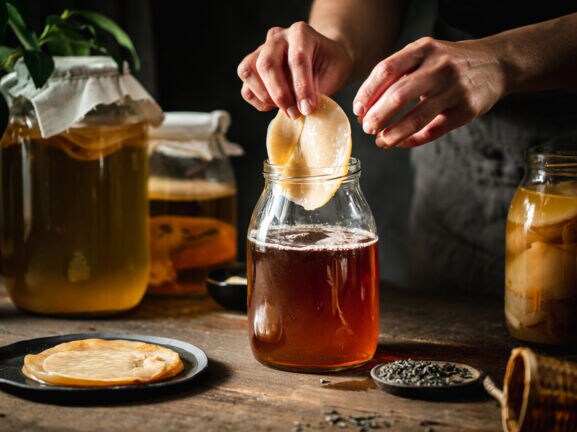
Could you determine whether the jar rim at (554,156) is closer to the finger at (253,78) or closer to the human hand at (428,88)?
the human hand at (428,88)

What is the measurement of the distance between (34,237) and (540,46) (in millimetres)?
879

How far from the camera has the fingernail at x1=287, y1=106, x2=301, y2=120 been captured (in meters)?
1.17

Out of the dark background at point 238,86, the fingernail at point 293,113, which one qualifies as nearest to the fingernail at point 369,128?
the fingernail at point 293,113

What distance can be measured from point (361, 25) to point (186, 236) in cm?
52

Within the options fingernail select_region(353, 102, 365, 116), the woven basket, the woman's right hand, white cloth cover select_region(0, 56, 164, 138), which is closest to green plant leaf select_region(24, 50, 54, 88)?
white cloth cover select_region(0, 56, 164, 138)

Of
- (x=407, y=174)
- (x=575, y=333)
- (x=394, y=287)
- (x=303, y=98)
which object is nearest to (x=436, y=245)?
(x=394, y=287)

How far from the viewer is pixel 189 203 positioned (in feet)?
5.40

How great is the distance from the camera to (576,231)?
1.19 meters

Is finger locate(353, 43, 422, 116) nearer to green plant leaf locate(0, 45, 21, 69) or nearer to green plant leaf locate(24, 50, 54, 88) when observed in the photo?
green plant leaf locate(24, 50, 54, 88)

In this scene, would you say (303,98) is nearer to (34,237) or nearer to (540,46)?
(540,46)

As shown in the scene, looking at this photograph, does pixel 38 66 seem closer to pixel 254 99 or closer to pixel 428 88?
pixel 254 99

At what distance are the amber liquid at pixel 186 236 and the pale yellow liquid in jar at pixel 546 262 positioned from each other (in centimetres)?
62

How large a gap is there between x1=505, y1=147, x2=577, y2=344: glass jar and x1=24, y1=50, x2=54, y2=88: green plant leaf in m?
0.77

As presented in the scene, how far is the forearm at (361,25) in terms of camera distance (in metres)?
1.53
